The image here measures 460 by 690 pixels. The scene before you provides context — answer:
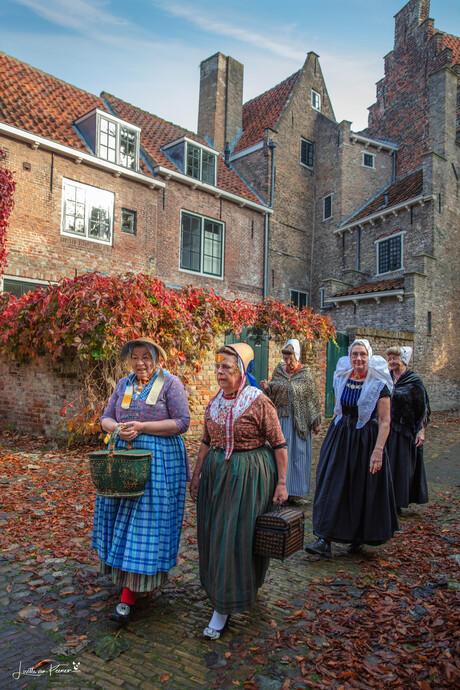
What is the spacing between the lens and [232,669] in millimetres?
2543

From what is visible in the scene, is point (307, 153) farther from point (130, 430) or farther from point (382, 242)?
point (130, 430)

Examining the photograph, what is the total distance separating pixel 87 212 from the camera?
Answer: 46.5 feet

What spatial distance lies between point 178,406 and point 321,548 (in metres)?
2.03

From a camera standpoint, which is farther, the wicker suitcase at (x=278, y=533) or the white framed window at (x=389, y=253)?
the white framed window at (x=389, y=253)

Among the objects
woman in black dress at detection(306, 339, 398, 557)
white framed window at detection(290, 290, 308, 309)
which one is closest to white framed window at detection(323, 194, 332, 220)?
white framed window at detection(290, 290, 308, 309)

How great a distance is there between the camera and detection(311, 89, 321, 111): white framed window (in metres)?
23.0

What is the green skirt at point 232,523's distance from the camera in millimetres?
2822

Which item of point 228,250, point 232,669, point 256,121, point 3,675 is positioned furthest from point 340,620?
point 256,121

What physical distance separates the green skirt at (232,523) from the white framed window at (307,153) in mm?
22054

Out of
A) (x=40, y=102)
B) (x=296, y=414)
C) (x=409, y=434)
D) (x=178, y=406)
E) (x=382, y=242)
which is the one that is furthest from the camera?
(x=382, y=242)

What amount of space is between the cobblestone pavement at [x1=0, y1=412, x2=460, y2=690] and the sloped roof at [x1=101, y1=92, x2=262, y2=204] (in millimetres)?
15004

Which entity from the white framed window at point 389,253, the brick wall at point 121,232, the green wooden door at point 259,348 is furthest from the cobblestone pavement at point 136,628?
the white framed window at point 389,253

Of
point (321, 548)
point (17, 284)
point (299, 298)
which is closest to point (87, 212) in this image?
point (17, 284)

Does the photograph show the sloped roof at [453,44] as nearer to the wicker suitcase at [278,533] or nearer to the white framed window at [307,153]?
the white framed window at [307,153]
